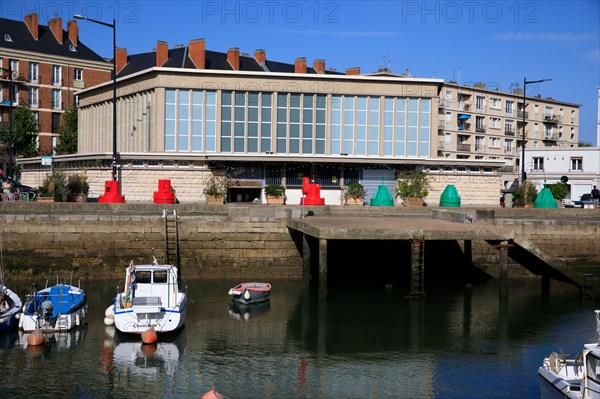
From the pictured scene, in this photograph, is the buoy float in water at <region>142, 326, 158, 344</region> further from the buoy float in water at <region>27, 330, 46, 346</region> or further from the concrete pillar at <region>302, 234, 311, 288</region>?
the concrete pillar at <region>302, 234, 311, 288</region>

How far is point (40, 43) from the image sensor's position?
8775 centimetres

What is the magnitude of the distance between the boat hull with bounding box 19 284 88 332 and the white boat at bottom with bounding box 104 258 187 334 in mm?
1188

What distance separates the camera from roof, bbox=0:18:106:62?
85.0 meters

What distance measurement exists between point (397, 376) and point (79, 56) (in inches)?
2931

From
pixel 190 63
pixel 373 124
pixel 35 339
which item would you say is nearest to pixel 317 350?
pixel 35 339

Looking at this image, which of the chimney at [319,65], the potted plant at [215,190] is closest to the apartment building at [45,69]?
the chimney at [319,65]

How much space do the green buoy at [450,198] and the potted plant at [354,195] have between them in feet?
17.0

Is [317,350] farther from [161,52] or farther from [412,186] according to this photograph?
[161,52]

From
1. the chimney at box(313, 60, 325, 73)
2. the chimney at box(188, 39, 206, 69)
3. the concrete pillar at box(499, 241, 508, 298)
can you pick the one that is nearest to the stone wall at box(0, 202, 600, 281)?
the concrete pillar at box(499, 241, 508, 298)

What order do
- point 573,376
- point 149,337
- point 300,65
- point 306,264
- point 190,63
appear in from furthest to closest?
point 300,65, point 190,63, point 306,264, point 149,337, point 573,376

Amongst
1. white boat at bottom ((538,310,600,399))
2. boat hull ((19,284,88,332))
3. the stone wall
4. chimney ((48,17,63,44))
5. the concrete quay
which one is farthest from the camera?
chimney ((48,17,63,44))

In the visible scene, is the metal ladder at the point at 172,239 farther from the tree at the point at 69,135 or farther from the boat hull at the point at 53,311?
the tree at the point at 69,135

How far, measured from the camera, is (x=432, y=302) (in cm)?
3653

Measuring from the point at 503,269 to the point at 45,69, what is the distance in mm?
64678
